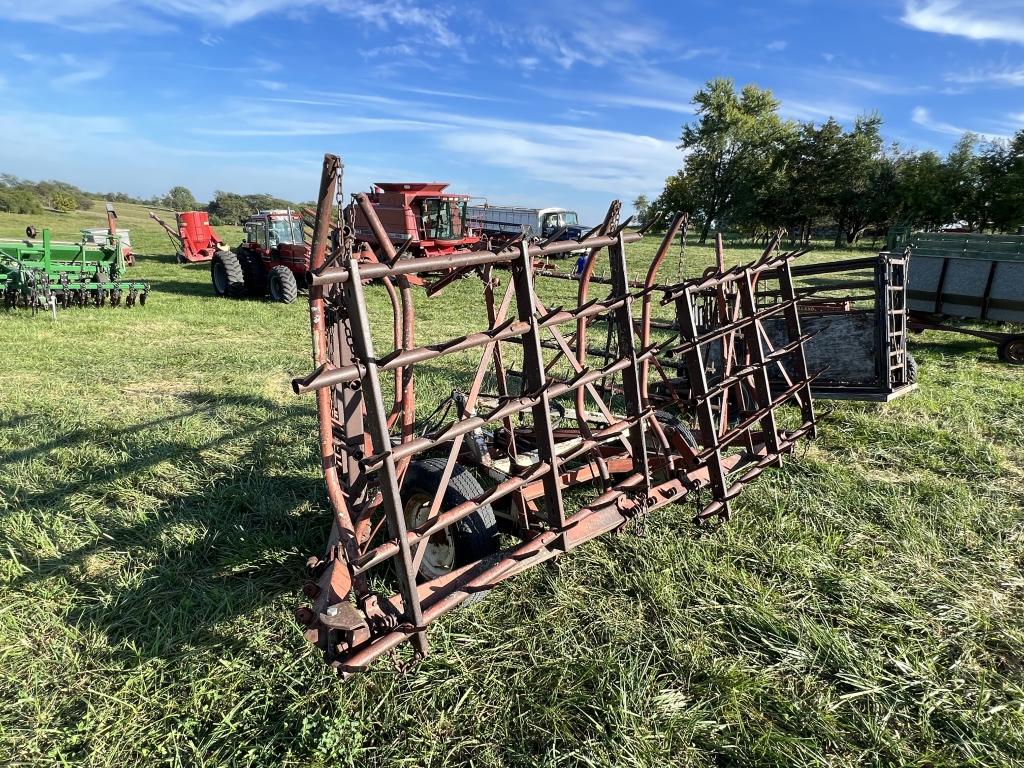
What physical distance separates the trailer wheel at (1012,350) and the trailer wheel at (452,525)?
868 cm

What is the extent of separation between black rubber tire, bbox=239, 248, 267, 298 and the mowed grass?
36.1ft

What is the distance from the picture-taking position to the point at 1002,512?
4.13 m

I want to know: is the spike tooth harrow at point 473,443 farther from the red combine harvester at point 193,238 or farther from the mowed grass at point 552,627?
the red combine harvester at point 193,238

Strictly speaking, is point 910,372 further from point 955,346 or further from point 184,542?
point 184,542

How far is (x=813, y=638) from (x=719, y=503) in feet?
3.03

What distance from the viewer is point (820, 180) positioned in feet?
122

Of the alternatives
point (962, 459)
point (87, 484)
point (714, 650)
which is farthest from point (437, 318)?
point (714, 650)

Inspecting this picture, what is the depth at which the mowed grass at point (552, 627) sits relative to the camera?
8.04 ft

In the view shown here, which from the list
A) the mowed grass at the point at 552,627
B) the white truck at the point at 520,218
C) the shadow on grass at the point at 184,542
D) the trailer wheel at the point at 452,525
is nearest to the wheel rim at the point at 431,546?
the trailer wheel at the point at 452,525

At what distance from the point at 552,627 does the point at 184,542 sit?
2481mm

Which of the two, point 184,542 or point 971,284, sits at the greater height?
point 971,284

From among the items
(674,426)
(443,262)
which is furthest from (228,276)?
(443,262)

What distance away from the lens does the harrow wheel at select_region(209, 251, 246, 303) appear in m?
15.7

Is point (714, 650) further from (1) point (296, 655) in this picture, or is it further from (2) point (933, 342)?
(2) point (933, 342)
